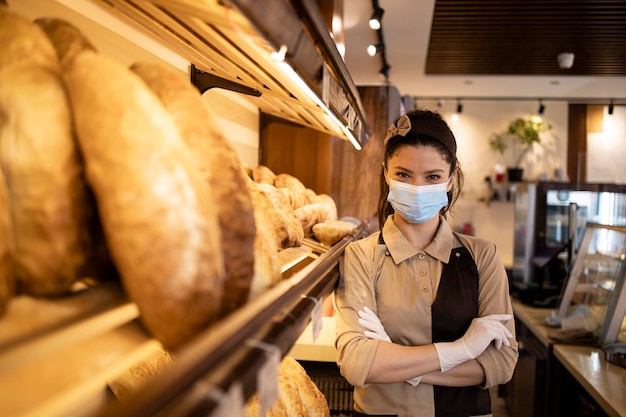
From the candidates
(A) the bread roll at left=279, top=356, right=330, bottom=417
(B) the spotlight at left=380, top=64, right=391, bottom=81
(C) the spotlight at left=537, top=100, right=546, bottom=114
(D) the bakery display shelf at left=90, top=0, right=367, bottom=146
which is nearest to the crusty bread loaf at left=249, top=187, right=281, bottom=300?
(D) the bakery display shelf at left=90, top=0, right=367, bottom=146

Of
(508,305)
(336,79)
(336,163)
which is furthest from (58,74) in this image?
(336,163)

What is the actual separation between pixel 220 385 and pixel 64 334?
16 centimetres

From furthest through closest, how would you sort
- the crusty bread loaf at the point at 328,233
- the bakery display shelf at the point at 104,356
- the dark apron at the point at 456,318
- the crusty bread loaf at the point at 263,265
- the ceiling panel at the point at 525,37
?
1. the ceiling panel at the point at 525,37
2. the crusty bread loaf at the point at 328,233
3. the dark apron at the point at 456,318
4. the crusty bread loaf at the point at 263,265
5. the bakery display shelf at the point at 104,356

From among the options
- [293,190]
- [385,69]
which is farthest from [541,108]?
[293,190]

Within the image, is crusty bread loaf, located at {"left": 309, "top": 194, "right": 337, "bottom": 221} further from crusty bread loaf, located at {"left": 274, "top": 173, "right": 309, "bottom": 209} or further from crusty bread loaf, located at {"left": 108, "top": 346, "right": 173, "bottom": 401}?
crusty bread loaf, located at {"left": 108, "top": 346, "right": 173, "bottom": 401}

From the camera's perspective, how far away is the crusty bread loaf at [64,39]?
646 mm

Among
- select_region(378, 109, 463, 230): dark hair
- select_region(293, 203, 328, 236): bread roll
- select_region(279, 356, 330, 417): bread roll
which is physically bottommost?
select_region(279, 356, 330, 417): bread roll

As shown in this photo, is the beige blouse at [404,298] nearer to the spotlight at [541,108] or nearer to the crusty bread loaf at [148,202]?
the crusty bread loaf at [148,202]

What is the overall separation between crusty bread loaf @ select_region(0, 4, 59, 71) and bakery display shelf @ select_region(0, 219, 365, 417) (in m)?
0.27

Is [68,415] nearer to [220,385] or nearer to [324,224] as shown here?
[220,385]

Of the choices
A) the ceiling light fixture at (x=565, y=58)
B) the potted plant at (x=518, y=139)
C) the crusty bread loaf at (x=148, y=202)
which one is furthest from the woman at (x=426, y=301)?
the potted plant at (x=518, y=139)

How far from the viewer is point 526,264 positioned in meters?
5.82

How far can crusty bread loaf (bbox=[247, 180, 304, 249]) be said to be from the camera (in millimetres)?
1328

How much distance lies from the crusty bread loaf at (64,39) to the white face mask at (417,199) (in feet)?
4.11
